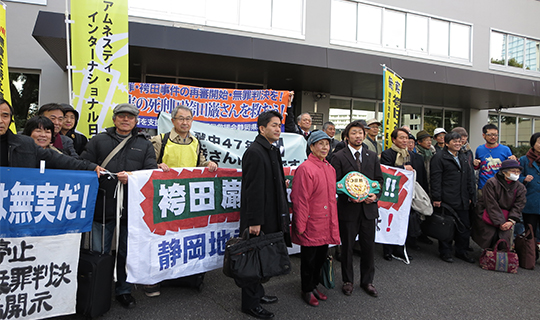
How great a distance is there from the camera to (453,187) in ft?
16.8

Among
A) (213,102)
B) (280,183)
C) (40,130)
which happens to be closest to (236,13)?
(213,102)

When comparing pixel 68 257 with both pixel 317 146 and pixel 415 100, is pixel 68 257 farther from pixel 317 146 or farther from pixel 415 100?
pixel 415 100

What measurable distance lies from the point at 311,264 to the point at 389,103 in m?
3.73

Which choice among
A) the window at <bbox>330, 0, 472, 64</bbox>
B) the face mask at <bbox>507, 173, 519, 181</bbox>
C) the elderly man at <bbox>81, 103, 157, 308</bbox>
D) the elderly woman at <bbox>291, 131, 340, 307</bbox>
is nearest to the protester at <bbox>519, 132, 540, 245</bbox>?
the face mask at <bbox>507, 173, 519, 181</bbox>

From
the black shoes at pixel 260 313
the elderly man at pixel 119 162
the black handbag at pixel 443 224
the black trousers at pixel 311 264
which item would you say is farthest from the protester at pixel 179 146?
the black handbag at pixel 443 224

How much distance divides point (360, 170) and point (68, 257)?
126 inches

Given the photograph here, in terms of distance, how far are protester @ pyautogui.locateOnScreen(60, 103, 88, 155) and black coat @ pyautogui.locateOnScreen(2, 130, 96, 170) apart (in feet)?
4.00

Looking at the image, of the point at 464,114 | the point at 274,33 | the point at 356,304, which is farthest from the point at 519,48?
the point at 356,304

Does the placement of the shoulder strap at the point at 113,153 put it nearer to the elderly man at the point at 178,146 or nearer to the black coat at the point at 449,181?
the elderly man at the point at 178,146

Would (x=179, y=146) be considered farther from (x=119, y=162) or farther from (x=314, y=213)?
(x=314, y=213)

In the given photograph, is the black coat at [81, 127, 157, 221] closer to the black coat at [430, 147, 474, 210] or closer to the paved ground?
the paved ground

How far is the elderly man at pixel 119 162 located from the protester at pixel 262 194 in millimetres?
1109

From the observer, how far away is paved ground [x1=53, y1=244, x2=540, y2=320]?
10.9 feet

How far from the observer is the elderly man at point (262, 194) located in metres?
3.10
